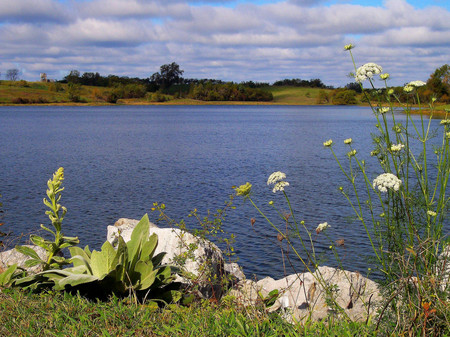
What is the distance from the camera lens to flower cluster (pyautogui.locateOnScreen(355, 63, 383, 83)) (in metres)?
4.78

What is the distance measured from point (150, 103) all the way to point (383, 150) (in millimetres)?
186017

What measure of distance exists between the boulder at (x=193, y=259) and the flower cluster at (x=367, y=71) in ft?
9.68

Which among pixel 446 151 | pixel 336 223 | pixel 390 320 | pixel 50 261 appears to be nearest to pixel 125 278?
pixel 50 261

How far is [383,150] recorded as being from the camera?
5.43 m

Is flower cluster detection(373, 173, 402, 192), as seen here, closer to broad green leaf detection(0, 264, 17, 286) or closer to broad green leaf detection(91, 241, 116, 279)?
broad green leaf detection(91, 241, 116, 279)

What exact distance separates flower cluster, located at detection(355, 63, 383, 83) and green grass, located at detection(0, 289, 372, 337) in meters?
2.37

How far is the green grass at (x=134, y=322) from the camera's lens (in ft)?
13.0

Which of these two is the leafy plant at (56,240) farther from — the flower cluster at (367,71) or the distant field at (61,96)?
the distant field at (61,96)

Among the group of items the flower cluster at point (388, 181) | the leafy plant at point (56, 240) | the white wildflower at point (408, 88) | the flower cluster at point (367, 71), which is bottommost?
the leafy plant at point (56, 240)

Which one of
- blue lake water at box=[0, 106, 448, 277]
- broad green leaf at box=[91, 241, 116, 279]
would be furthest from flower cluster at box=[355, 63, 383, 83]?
broad green leaf at box=[91, 241, 116, 279]

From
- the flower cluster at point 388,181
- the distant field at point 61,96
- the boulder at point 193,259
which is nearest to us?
the flower cluster at point 388,181

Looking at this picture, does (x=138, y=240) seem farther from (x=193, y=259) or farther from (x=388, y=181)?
(x=388, y=181)

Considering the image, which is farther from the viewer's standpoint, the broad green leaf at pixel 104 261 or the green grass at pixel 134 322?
the broad green leaf at pixel 104 261

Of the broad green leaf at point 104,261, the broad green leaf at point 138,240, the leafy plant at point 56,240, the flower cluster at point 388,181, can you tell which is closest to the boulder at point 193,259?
the broad green leaf at point 138,240
